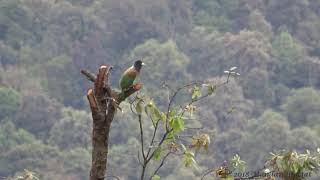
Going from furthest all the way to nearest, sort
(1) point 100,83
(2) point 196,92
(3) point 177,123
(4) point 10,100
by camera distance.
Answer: (4) point 10,100 → (2) point 196,92 → (1) point 100,83 → (3) point 177,123

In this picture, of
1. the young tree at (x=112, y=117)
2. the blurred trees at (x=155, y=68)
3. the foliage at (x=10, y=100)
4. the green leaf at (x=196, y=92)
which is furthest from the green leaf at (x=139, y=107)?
the foliage at (x=10, y=100)

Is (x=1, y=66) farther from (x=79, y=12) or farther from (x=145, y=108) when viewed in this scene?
(x=145, y=108)

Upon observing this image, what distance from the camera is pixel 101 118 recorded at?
3.00 meters

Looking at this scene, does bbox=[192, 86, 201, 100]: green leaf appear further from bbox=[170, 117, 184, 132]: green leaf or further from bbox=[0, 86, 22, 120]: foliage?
bbox=[0, 86, 22, 120]: foliage

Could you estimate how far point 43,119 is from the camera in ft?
91.8

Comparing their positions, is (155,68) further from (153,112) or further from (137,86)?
(153,112)

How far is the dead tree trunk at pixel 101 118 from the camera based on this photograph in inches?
118

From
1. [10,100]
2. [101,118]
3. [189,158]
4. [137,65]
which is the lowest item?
[189,158]

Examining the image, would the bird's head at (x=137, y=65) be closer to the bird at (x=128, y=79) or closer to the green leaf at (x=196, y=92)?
the bird at (x=128, y=79)

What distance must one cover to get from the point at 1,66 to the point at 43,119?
136 inches

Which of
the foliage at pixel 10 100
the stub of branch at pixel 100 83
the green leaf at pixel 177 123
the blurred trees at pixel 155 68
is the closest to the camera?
the green leaf at pixel 177 123

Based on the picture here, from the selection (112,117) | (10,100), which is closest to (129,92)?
(112,117)

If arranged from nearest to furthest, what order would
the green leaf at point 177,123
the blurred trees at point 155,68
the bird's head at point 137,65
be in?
the green leaf at point 177,123
the bird's head at point 137,65
the blurred trees at point 155,68

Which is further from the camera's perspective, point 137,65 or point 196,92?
point 137,65
